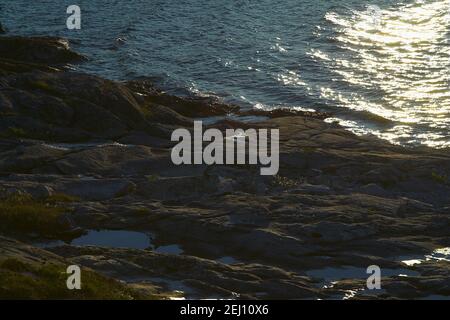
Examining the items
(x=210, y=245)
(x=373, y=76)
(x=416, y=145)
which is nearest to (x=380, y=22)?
(x=373, y=76)

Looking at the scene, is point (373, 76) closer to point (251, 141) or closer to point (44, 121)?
point (251, 141)

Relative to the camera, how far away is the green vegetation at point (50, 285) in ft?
81.5

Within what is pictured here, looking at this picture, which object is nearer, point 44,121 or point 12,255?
point 12,255

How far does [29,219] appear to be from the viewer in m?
32.8

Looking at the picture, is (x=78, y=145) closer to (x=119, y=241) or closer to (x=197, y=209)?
(x=197, y=209)

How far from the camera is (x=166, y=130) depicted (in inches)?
1817

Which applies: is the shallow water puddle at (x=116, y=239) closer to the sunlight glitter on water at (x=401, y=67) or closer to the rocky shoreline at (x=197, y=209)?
the rocky shoreline at (x=197, y=209)

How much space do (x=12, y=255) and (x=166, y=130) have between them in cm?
1958
